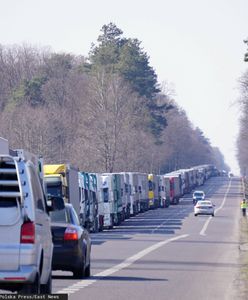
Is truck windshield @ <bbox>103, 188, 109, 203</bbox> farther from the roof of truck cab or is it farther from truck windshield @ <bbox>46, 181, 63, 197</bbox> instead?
truck windshield @ <bbox>46, 181, 63, 197</bbox>

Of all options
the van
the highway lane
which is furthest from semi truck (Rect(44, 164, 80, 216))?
the van

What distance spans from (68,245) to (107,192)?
43628 millimetres

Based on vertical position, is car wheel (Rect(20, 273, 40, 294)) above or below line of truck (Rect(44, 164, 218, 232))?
below

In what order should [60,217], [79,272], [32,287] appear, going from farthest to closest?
[60,217] → [79,272] → [32,287]

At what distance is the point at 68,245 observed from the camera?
78.5ft

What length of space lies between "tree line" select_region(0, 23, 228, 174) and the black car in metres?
68.4

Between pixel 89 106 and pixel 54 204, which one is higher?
pixel 89 106

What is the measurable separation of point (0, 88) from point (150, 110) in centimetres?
1957

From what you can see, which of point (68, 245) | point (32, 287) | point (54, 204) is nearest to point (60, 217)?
point (68, 245)

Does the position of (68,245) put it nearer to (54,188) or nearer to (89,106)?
(54,188)

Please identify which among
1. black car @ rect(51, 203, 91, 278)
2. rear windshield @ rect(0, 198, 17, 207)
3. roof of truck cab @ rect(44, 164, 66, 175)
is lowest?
black car @ rect(51, 203, 91, 278)

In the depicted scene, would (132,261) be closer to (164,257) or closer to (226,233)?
(164,257)

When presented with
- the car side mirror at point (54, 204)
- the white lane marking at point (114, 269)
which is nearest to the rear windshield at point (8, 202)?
the car side mirror at point (54, 204)

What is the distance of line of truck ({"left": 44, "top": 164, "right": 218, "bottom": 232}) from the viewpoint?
4901 cm
